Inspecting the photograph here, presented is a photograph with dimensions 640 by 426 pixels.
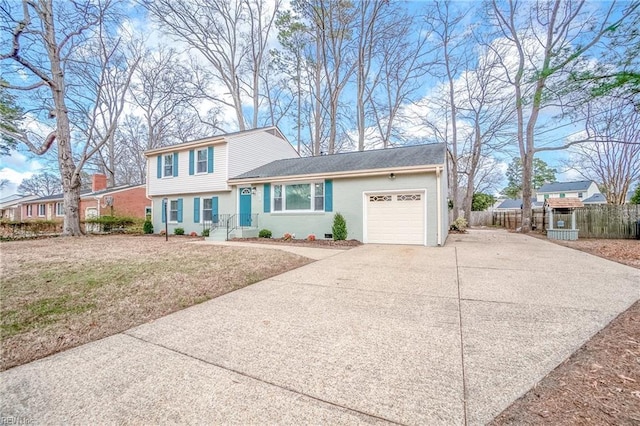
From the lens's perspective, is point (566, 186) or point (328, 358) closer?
point (328, 358)

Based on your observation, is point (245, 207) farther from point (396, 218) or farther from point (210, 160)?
point (396, 218)

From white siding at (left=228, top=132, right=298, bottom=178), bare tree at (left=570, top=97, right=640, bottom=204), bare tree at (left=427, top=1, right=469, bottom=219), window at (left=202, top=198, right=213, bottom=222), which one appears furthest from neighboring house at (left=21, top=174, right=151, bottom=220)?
bare tree at (left=570, top=97, right=640, bottom=204)

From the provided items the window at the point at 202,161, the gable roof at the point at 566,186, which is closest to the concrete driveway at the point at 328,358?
the window at the point at 202,161

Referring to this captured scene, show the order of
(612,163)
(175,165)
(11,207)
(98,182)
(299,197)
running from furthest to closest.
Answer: (11,207) → (98,182) → (612,163) → (175,165) → (299,197)

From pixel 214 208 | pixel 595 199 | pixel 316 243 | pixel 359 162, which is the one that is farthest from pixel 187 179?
pixel 595 199

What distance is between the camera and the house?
9.50 m

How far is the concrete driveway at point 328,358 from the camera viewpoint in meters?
1.73

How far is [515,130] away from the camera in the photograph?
57.7 ft

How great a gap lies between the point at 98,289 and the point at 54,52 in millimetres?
14787

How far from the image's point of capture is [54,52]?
484 inches

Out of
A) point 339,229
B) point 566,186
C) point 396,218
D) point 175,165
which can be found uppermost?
point 566,186

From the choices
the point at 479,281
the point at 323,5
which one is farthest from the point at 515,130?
the point at 479,281

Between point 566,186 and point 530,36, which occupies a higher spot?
point 530,36

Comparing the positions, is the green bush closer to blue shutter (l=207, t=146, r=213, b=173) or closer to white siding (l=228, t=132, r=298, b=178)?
white siding (l=228, t=132, r=298, b=178)
